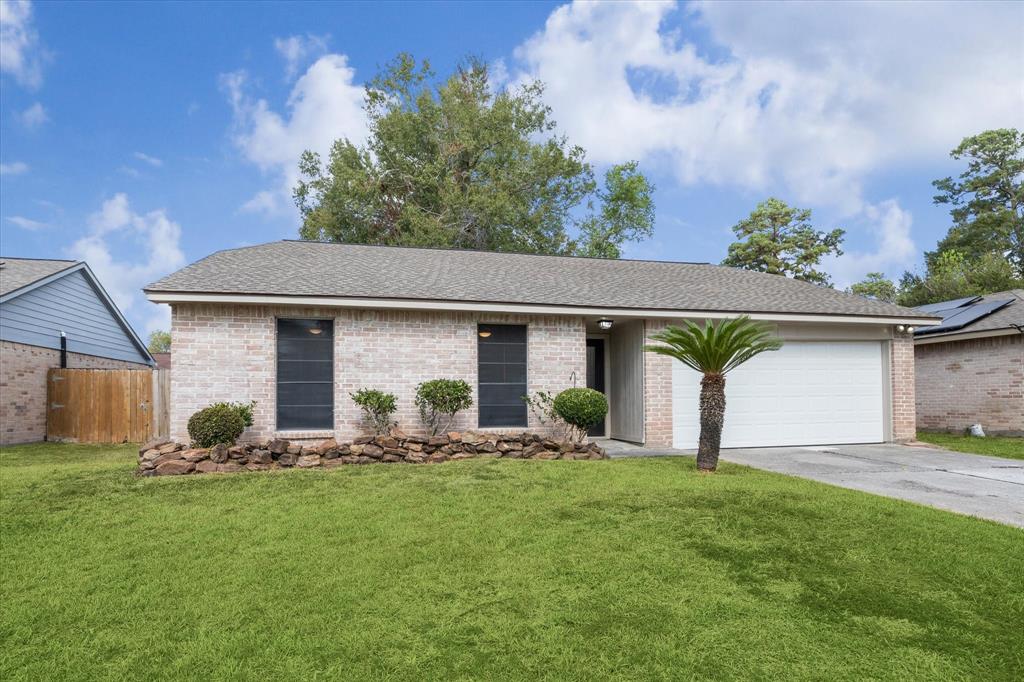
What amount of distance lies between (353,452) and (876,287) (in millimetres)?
35763

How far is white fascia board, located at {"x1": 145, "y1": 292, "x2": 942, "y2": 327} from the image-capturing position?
9.24 metres

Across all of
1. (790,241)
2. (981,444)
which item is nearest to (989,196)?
(790,241)

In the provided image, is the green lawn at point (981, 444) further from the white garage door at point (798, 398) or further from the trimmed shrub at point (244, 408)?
the trimmed shrub at point (244, 408)

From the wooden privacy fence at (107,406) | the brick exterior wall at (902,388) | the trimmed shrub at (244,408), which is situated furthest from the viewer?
the wooden privacy fence at (107,406)

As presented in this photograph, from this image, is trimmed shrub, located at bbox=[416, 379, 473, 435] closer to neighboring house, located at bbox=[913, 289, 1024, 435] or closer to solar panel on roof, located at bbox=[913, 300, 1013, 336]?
solar panel on roof, located at bbox=[913, 300, 1013, 336]

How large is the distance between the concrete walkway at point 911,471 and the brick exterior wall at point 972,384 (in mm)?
4019

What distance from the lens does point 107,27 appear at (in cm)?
1542

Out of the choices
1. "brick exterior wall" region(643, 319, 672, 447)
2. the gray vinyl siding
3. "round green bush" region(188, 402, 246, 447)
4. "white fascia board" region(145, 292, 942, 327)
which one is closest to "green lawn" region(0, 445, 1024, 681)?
"round green bush" region(188, 402, 246, 447)

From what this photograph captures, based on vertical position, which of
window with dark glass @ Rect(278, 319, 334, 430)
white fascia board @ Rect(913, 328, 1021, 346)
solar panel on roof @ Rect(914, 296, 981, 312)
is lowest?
window with dark glass @ Rect(278, 319, 334, 430)

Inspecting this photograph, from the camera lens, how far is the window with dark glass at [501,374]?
10625mm

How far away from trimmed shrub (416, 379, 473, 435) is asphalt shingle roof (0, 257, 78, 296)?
38.0 feet

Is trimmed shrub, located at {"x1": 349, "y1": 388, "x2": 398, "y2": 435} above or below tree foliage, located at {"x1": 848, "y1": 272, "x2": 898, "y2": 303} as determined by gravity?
below

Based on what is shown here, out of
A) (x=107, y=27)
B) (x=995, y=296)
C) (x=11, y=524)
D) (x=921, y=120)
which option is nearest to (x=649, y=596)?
(x=11, y=524)

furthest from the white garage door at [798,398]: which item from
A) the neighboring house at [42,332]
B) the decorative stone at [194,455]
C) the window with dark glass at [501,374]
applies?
the neighboring house at [42,332]
